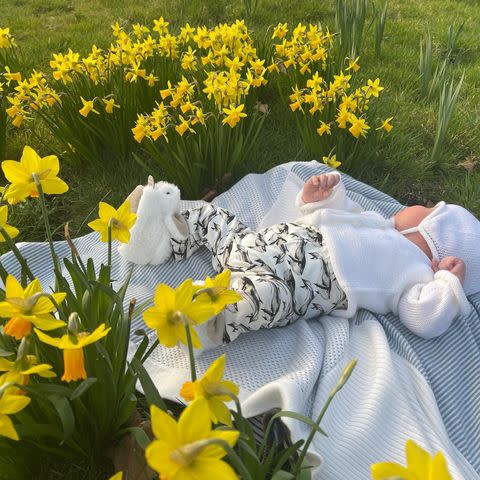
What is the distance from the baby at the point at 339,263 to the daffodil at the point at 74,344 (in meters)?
0.87

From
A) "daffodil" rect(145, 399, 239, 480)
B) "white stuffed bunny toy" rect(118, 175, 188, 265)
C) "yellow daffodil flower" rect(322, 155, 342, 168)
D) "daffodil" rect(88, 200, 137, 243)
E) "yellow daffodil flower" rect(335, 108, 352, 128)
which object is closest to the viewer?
"daffodil" rect(145, 399, 239, 480)

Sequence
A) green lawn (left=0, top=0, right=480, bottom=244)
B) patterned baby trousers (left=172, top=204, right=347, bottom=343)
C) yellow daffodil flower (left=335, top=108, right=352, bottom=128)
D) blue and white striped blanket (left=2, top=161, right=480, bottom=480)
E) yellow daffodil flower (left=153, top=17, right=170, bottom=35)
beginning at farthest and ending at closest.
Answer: yellow daffodil flower (left=153, top=17, right=170, bottom=35) < green lawn (left=0, top=0, right=480, bottom=244) < yellow daffodil flower (left=335, top=108, right=352, bottom=128) < patterned baby trousers (left=172, top=204, right=347, bottom=343) < blue and white striped blanket (left=2, top=161, right=480, bottom=480)

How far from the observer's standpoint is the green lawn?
9.36 ft

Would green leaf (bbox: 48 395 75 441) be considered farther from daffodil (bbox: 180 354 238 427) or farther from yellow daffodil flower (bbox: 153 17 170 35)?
yellow daffodil flower (bbox: 153 17 170 35)

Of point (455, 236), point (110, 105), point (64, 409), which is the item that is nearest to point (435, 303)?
point (455, 236)

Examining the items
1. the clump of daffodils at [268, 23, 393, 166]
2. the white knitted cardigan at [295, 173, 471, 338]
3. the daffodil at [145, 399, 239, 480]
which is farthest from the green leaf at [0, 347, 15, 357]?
the clump of daffodils at [268, 23, 393, 166]

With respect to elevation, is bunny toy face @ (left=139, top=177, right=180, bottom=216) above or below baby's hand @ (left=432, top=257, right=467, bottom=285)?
above

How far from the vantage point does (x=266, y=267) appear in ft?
6.90

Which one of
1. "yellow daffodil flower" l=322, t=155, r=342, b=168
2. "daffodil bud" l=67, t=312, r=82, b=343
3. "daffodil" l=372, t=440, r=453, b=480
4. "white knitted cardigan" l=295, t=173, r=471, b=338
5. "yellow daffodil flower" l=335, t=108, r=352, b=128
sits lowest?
"white knitted cardigan" l=295, t=173, r=471, b=338

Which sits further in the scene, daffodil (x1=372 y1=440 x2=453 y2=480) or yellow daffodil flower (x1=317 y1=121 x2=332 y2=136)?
yellow daffodil flower (x1=317 y1=121 x2=332 y2=136)

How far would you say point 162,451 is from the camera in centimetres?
69

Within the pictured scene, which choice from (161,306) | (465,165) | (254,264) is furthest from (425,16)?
(161,306)

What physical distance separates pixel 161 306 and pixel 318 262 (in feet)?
4.08

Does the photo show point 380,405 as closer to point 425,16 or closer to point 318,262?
point 318,262
